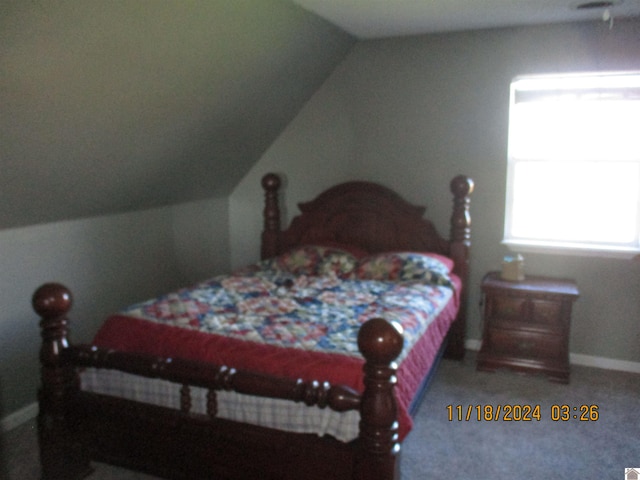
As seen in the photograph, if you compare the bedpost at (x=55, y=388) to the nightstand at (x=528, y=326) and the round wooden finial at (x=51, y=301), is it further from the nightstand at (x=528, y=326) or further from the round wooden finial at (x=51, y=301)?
the nightstand at (x=528, y=326)

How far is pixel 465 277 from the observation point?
3.59 metres

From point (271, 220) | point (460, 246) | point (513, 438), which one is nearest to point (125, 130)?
point (271, 220)

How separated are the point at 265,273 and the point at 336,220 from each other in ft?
2.37

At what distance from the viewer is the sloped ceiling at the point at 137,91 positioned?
6.54 ft

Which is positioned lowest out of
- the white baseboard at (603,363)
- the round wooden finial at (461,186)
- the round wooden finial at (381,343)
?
the white baseboard at (603,363)

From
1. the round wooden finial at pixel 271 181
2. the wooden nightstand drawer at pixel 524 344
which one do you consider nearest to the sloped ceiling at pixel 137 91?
the round wooden finial at pixel 271 181

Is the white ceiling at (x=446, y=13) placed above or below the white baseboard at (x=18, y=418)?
above

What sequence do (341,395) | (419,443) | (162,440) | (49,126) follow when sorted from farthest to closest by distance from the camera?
(419,443) → (49,126) → (162,440) → (341,395)

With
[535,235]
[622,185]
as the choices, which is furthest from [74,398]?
[622,185]

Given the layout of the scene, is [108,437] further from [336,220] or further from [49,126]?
[336,220]

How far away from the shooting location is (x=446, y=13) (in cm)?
304

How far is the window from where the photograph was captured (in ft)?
11.3

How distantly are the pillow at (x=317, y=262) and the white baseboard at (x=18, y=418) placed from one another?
1.58m

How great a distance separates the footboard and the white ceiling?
1.82 metres
